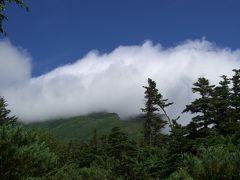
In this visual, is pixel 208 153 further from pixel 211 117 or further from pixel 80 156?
pixel 80 156

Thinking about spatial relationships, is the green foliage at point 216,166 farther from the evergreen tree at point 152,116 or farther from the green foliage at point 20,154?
the evergreen tree at point 152,116

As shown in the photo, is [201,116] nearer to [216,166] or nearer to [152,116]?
[216,166]

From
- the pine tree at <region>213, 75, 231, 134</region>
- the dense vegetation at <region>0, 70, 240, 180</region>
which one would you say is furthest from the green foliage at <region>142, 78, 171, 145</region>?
the pine tree at <region>213, 75, 231, 134</region>

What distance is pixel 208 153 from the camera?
30.5 m

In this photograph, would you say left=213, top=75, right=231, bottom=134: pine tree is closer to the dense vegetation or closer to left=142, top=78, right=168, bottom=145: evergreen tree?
the dense vegetation

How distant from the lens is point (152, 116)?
84125mm

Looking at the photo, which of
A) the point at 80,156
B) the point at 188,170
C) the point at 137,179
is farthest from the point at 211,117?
the point at 80,156

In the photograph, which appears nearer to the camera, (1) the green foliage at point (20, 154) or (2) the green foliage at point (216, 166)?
(1) the green foliage at point (20, 154)

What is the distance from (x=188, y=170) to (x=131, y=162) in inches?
823

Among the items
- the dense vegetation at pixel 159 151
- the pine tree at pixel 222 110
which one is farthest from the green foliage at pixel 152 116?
the pine tree at pixel 222 110

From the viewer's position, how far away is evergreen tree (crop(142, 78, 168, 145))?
8081cm

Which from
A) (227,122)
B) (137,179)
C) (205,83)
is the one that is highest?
(205,83)

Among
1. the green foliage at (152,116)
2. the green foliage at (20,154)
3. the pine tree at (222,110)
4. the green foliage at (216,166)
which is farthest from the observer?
the green foliage at (152,116)

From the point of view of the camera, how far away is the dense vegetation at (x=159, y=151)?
97.2ft
